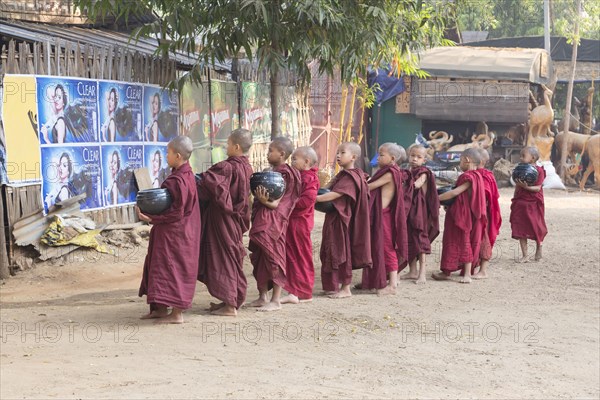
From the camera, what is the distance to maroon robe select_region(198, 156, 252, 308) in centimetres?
716

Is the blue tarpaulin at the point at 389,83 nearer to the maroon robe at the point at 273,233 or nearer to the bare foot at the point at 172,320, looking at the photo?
the maroon robe at the point at 273,233

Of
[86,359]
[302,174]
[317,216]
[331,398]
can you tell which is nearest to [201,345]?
[86,359]

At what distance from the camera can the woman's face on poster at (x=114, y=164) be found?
403 inches

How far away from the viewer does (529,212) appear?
1087 centimetres

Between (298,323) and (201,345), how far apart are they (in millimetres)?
1117

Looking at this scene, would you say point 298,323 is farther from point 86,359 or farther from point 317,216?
point 317,216

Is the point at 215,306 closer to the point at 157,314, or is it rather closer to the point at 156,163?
the point at 157,314

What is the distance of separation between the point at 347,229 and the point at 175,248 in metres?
2.05

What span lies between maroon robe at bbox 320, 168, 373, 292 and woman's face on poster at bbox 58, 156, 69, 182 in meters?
3.02

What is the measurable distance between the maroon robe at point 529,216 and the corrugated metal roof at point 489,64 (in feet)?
34.4

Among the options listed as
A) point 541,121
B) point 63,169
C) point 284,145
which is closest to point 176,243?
point 284,145

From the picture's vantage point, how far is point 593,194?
65.3 ft

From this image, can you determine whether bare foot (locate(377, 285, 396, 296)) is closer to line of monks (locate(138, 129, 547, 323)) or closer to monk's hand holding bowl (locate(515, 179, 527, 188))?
line of monks (locate(138, 129, 547, 323))

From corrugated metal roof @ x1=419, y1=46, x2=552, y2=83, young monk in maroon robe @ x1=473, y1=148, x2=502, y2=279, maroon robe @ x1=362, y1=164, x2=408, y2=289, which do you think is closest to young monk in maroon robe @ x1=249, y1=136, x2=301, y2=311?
maroon robe @ x1=362, y1=164, x2=408, y2=289
